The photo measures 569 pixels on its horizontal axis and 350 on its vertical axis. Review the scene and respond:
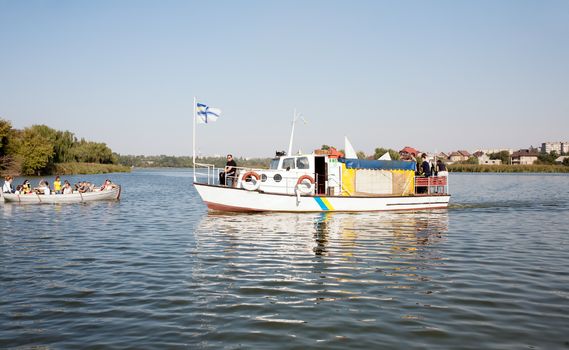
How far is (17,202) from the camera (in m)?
32.1

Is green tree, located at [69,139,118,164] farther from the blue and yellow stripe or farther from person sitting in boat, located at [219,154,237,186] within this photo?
the blue and yellow stripe

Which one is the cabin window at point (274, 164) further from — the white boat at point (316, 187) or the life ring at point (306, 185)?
the life ring at point (306, 185)

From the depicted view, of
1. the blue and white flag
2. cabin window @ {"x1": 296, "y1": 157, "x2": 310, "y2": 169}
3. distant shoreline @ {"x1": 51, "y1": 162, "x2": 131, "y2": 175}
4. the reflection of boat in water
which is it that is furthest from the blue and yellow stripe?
distant shoreline @ {"x1": 51, "y1": 162, "x2": 131, "y2": 175}

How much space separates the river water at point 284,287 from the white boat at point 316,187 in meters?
5.31

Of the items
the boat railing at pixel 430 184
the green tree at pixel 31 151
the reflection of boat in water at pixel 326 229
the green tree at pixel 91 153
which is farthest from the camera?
the green tree at pixel 91 153

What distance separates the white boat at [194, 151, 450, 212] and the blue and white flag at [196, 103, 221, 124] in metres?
2.59

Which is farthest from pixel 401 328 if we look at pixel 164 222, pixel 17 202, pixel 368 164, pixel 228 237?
pixel 17 202

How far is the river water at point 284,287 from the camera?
699 centimetres

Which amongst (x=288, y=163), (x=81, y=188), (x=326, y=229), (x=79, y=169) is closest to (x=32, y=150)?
(x=79, y=169)

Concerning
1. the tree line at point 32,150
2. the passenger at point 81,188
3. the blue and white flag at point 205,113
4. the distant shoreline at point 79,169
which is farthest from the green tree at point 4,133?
the blue and white flag at point 205,113

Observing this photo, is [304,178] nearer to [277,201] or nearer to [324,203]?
[324,203]

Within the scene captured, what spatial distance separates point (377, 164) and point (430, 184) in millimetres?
4007

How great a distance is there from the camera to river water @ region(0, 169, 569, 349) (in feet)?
22.9

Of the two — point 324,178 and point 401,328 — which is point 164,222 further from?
point 401,328
